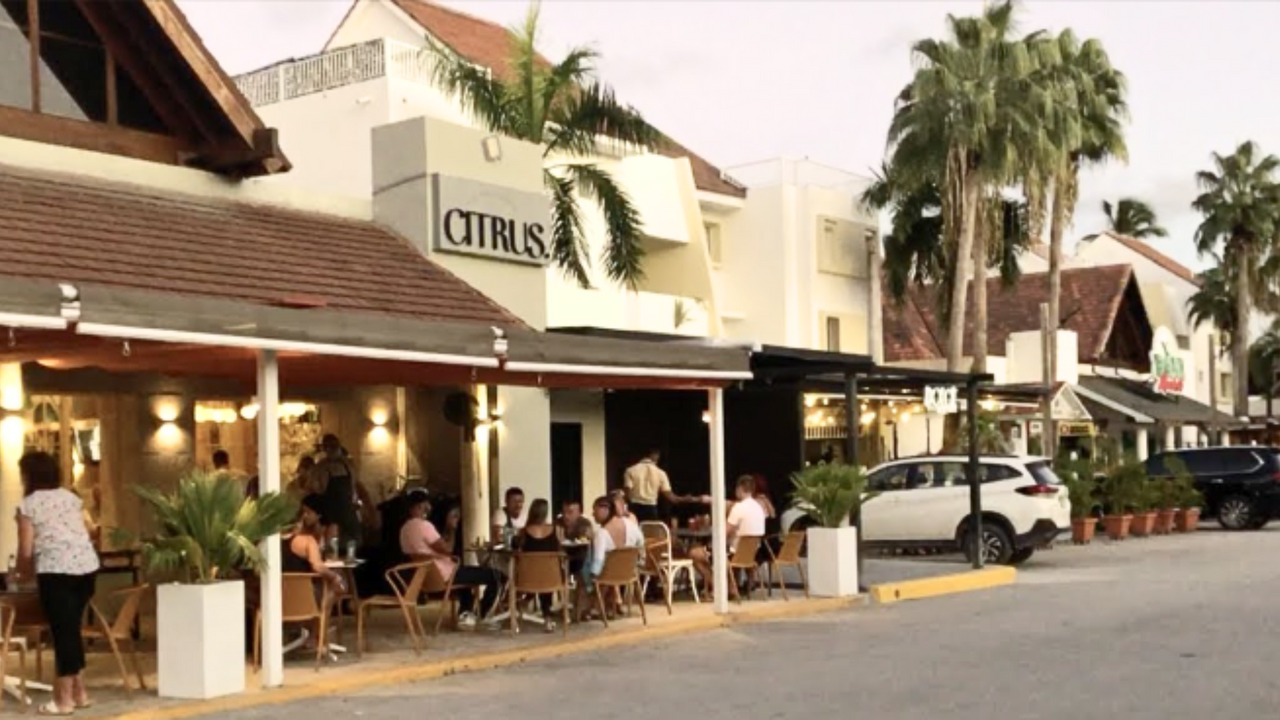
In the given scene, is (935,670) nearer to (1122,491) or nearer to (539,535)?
(539,535)

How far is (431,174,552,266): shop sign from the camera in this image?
17938mm

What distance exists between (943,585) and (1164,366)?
94.6 feet

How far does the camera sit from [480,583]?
1471cm

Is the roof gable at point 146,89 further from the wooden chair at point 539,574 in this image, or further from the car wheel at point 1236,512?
the car wheel at point 1236,512

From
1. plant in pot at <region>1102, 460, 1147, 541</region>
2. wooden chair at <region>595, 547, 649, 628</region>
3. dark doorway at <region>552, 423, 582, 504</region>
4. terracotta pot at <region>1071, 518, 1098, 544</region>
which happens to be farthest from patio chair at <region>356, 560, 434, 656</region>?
plant in pot at <region>1102, 460, 1147, 541</region>

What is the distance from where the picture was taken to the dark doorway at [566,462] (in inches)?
842

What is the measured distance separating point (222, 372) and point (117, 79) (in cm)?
332

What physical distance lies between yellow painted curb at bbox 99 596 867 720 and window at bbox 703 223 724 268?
19916 millimetres

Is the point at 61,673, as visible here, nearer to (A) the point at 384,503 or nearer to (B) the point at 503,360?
(B) the point at 503,360

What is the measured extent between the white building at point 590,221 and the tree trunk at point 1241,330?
66.1ft

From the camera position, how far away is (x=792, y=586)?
18531 millimetres

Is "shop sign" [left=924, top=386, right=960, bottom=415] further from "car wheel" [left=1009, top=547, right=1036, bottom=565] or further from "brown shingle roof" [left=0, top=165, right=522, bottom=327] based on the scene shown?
"brown shingle roof" [left=0, top=165, right=522, bottom=327]

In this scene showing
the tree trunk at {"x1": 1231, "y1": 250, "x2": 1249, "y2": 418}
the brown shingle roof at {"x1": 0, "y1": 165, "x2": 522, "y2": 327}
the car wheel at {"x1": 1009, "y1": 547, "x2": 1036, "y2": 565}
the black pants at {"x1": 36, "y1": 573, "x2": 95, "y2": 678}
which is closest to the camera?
the black pants at {"x1": 36, "y1": 573, "x2": 95, "y2": 678}

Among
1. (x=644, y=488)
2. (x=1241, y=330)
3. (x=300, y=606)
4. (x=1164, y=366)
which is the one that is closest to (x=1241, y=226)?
(x=1241, y=330)
